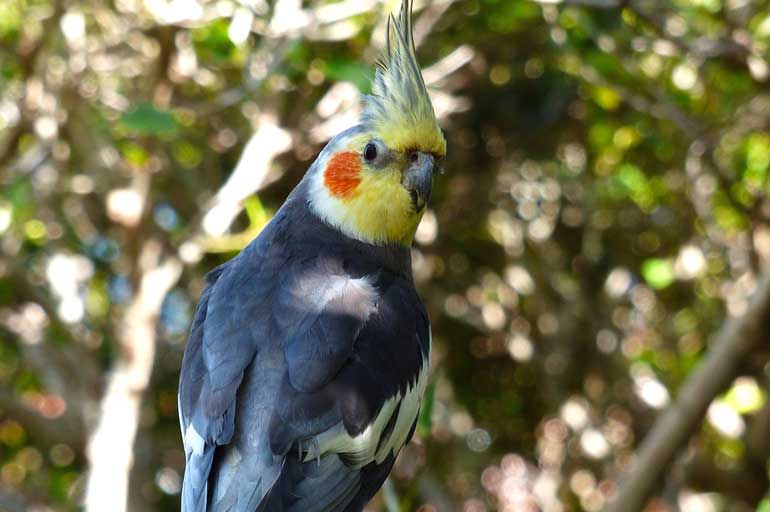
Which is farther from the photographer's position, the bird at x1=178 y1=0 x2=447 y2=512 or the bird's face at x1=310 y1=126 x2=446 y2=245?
the bird's face at x1=310 y1=126 x2=446 y2=245

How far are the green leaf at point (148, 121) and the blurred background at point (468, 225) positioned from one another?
0.04 ft

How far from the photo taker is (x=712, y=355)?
155 inches

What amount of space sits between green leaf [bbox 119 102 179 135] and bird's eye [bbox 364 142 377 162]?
1.00m

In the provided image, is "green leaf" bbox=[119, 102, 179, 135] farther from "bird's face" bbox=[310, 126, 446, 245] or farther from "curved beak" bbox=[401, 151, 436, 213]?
"curved beak" bbox=[401, 151, 436, 213]

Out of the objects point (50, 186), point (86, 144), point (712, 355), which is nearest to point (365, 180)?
point (712, 355)

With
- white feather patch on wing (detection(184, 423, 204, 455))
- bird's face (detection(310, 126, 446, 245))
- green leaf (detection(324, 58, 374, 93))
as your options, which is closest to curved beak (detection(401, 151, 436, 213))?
bird's face (detection(310, 126, 446, 245))

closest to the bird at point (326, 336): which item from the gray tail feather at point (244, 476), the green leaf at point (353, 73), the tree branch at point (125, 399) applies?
the gray tail feather at point (244, 476)

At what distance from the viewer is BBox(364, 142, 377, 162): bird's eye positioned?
10.3ft

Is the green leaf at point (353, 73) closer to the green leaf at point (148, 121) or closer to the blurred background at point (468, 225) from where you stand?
the blurred background at point (468, 225)

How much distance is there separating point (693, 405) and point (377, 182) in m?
1.55

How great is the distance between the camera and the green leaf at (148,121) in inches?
150

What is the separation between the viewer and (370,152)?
3.15m

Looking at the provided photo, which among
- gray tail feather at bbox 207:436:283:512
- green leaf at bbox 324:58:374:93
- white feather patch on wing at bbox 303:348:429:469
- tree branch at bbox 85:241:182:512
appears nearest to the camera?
gray tail feather at bbox 207:436:283:512

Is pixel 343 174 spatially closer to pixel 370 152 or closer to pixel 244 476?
pixel 370 152
